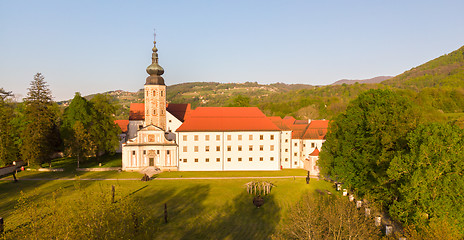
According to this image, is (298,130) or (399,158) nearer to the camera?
(399,158)

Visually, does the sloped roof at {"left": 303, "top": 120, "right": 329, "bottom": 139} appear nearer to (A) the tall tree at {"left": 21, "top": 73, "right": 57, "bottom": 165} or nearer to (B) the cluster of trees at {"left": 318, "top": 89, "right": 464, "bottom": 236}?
(B) the cluster of trees at {"left": 318, "top": 89, "right": 464, "bottom": 236}

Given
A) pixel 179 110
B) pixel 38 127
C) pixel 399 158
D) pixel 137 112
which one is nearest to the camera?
pixel 399 158

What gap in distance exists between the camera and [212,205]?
34.6 meters

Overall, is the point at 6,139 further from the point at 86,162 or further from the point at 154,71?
the point at 154,71

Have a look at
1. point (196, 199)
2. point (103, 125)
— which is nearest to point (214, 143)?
point (196, 199)

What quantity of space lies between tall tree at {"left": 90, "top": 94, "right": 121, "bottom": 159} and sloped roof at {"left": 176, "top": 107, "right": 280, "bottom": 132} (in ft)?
50.0

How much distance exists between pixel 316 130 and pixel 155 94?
3230 cm

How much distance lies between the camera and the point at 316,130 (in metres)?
56.7

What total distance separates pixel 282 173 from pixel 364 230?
31.7 metres

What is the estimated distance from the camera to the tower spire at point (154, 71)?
5622cm

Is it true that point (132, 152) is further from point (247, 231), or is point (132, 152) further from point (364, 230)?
point (364, 230)

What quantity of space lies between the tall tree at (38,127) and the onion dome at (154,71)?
1848cm

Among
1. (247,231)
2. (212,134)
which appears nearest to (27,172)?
(212,134)

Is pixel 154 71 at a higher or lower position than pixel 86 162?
higher
